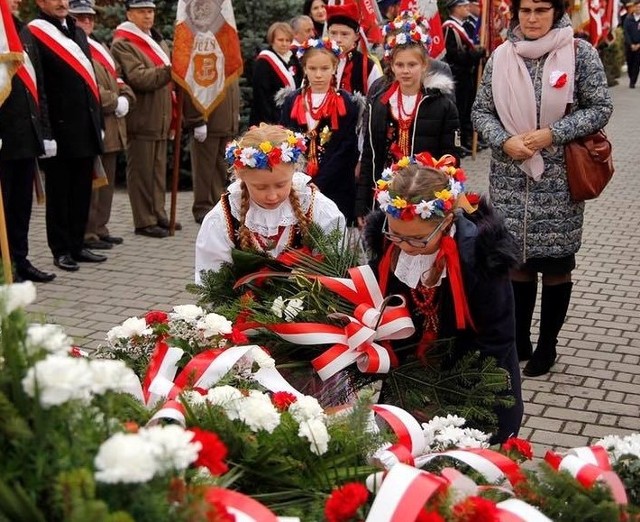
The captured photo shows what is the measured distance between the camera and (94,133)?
7.82 m

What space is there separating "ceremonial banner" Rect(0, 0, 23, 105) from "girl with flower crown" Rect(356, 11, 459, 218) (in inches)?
90.9

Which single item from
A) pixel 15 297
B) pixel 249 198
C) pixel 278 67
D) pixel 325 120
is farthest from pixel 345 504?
pixel 278 67

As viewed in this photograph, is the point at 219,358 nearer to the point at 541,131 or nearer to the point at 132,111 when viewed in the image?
the point at 541,131

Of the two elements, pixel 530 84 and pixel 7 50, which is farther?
pixel 7 50

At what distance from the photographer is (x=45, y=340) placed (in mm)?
1675

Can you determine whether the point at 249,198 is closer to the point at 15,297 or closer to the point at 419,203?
the point at 419,203

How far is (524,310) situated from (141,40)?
4.76m

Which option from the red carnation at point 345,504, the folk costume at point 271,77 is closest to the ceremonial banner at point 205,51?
the folk costume at point 271,77

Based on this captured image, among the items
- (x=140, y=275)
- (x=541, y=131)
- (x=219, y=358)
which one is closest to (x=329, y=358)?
(x=219, y=358)

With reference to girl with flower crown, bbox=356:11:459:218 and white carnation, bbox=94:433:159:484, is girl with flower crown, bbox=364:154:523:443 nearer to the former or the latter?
white carnation, bbox=94:433:159:484

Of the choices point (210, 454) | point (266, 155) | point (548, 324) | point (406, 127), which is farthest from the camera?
point (406, 127)

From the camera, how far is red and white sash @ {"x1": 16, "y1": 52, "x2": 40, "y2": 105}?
7172 millimetres

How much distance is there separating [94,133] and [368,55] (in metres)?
2.71

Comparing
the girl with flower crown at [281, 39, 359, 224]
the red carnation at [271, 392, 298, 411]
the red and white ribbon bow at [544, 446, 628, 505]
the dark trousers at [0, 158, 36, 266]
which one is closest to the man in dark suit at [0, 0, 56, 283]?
the dark trousers at [0, 158, 36, 266]
